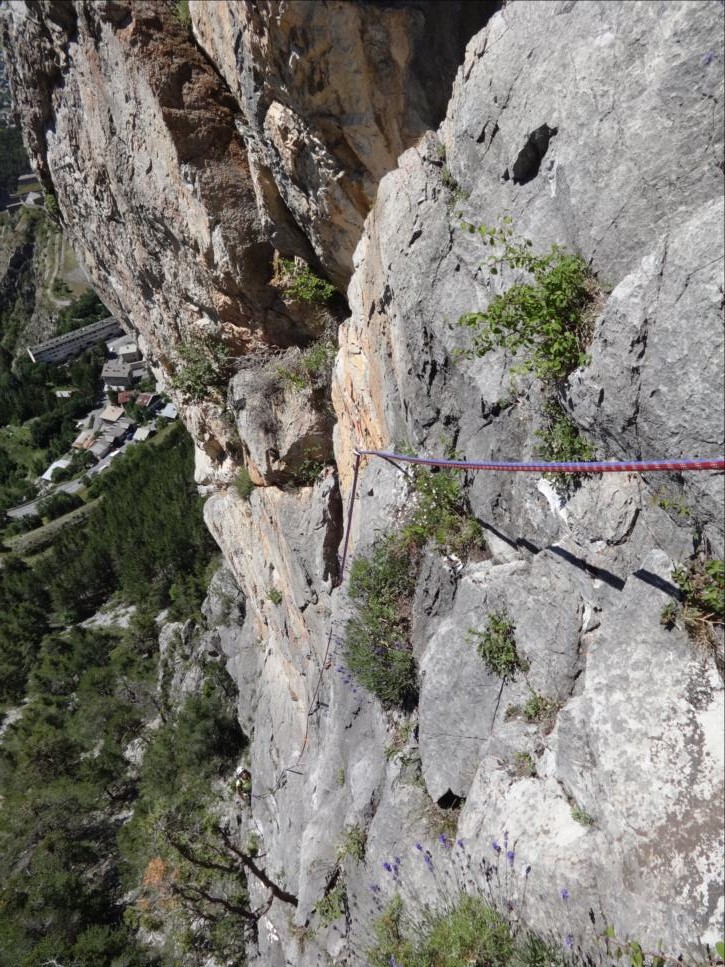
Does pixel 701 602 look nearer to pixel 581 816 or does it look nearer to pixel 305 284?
pixel 581 816

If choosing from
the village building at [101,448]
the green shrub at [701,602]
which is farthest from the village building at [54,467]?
the green shrub at [701,602]

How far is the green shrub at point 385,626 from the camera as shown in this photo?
674 centimetres

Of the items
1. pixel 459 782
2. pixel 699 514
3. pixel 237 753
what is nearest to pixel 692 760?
pixel 699 514

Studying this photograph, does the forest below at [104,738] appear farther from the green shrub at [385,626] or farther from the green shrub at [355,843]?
the green shrub at [385,626]

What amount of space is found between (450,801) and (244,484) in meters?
7.70

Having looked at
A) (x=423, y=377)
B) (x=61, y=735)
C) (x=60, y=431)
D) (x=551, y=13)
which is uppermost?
(x=551, y=13)

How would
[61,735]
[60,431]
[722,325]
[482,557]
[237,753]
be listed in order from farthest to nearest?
[60,431], [61,735], [237,753], [482,557], [722,325]

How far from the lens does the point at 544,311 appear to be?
476 centimetres

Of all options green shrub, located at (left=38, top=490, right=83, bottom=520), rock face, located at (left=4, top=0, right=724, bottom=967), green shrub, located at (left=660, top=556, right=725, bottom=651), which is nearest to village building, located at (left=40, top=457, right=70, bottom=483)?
green shrub, located at (left=38, top=490, right=83, bottom=520)

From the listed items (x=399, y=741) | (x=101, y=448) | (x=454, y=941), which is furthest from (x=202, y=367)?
(x=101, y=448)

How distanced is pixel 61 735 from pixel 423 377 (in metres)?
31.3

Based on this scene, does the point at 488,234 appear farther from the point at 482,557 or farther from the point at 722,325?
the point at 482,557

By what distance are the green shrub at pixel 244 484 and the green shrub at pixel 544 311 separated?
7543 mm

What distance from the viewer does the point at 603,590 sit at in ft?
15.0
